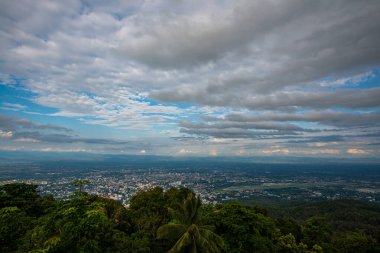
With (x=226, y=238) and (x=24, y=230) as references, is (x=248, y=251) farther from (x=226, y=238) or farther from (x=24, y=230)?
(x=24, y=230)

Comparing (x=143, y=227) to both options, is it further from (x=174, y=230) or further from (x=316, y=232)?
(x=316, y=232)

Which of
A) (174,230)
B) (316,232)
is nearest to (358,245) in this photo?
(316,232)

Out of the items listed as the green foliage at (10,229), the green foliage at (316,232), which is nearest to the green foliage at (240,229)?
the green foliage at (316,232)

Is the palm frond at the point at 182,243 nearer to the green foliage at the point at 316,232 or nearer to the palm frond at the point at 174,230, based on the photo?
the palm frond at the point at 174,230

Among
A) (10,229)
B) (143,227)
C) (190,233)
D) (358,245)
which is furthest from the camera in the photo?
(358,245)

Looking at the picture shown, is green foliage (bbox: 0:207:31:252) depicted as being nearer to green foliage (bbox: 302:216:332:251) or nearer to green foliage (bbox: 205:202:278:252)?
green foliage (bbox: 205:202:278:252)

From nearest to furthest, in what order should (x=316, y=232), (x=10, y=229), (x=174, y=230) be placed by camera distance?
(x=10, y=229), (x=174, y=230), (x=316, y=232)

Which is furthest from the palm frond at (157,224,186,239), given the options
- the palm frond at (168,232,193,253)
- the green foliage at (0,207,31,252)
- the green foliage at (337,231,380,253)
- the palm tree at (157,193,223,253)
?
the green foliage at (337,231,380,253)

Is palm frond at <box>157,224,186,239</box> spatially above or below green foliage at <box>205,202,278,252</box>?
above
